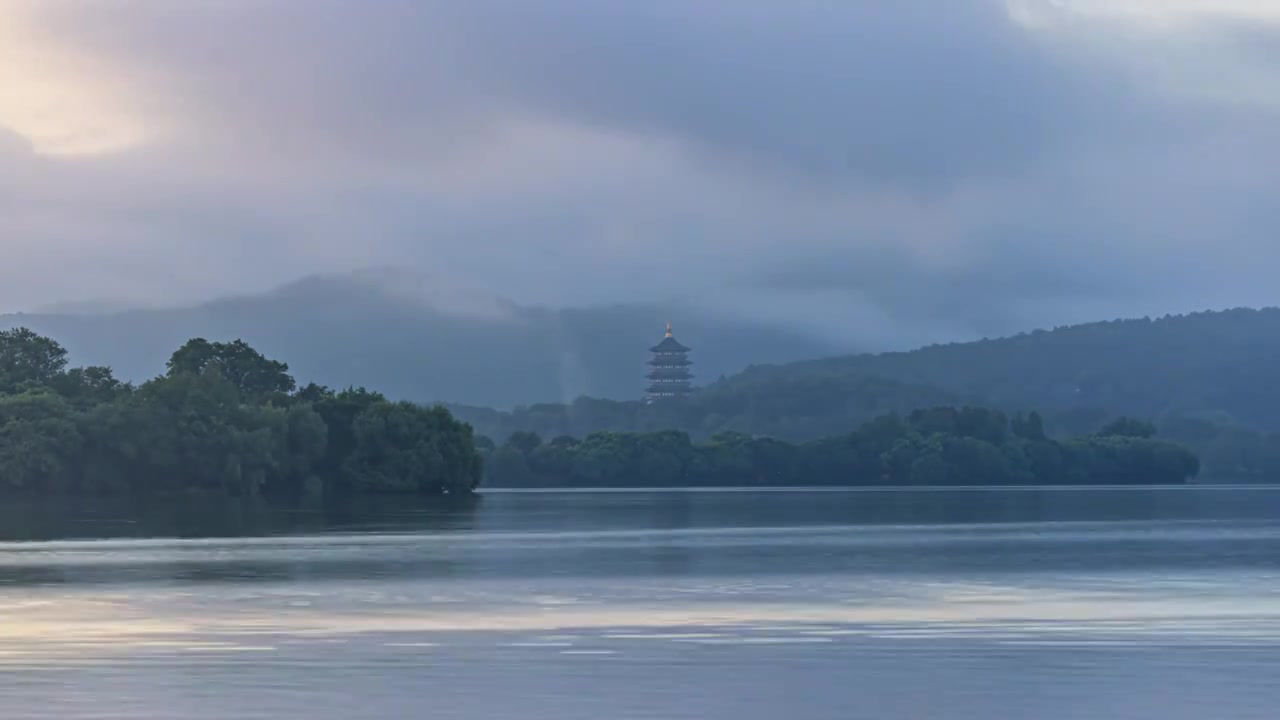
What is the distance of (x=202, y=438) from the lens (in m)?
125

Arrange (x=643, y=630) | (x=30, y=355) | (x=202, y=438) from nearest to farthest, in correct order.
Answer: (x=643, y=630) → (x=202, y=438) → (x=30, y=355)

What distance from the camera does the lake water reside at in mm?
20047

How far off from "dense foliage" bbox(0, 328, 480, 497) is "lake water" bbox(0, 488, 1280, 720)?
65.8m

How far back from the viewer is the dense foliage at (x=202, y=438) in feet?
388

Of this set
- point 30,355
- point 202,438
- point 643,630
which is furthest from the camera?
point 30,355

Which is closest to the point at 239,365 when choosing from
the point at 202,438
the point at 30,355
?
the point at 30,355

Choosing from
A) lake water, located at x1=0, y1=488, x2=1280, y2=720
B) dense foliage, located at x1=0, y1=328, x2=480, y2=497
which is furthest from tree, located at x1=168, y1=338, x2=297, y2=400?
lake water, located at x1=0, y1=488, x2=1280, y2=720

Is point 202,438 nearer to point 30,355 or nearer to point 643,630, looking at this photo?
point 30,355

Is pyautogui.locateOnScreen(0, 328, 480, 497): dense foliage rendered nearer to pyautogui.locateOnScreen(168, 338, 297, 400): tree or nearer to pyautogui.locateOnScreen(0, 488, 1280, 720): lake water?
pyautogui.locateOnScreen(168, 338, 297, 400): tree

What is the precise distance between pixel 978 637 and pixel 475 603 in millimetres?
10154

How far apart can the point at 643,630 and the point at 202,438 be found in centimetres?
10212

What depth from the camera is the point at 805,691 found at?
20781 mm

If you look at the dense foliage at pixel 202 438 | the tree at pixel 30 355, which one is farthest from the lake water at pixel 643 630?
the tree at pixel 30 355

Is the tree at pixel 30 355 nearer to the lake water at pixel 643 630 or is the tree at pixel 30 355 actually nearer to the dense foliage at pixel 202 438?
the dense foliage at pixel 202 438
